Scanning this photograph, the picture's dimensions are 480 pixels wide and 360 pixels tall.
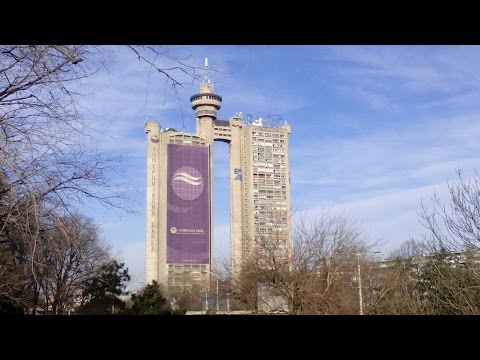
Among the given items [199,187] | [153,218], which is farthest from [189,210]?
[153,218]

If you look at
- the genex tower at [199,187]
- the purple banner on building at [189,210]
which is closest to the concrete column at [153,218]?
the genex tower at [199,187]

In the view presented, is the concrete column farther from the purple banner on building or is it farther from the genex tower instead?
the purple banner on building

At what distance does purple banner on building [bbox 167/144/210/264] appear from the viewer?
4959cm

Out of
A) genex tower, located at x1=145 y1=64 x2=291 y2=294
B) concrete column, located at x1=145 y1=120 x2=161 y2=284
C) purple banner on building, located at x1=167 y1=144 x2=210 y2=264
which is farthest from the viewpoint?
purple banner on building, located at x1=167 y1=144 x2=210 y2=264

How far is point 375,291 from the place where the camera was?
13.0 meters

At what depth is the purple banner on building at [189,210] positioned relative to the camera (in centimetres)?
4959

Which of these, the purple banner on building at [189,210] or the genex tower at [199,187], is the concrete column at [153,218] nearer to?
the genex tower at [199,187]

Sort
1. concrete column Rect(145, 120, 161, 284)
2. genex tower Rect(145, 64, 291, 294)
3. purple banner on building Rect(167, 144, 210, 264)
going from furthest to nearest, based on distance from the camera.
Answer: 1. purple banner on building Rect(167, 144, 210, 264)
2. concrete column Rect(145, 120, 161, 284)
3. genex tower Rect(145, 64, 291, 294)

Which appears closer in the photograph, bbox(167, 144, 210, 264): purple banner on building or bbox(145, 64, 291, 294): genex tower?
bbox(145, 64, 291, 294): genex tower

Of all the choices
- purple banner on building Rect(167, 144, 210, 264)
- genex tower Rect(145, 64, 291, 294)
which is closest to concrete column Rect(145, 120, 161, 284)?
genex tower Rect(145, 64, 291, 294)
